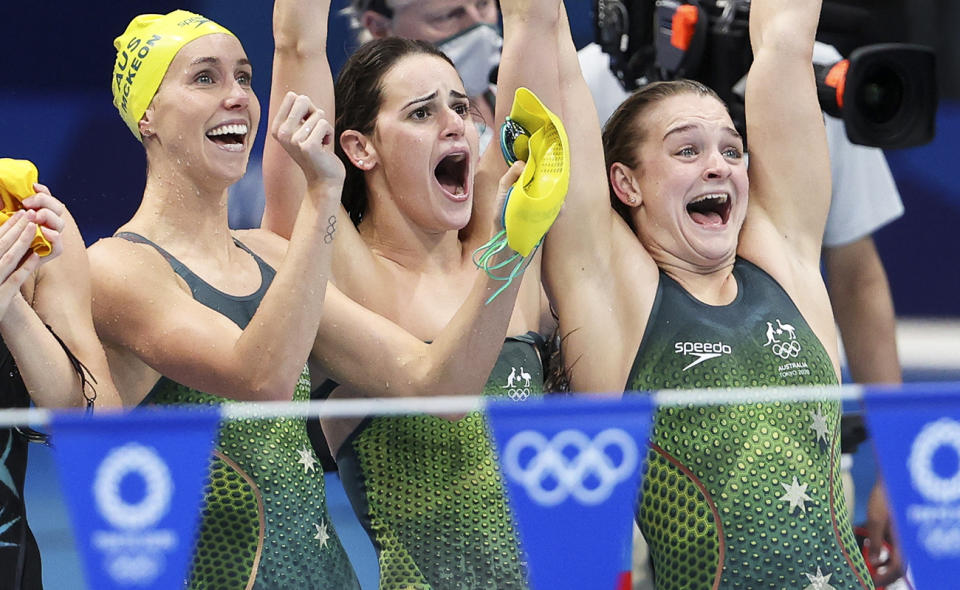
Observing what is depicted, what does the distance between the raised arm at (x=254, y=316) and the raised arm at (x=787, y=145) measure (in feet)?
2.99

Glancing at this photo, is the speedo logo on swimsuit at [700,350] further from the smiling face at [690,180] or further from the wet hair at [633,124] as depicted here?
the wet hair at [633,124]

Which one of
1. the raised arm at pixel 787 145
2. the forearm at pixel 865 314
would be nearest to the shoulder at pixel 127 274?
the raised arm at pixel 787 145

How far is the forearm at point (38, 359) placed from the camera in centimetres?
222

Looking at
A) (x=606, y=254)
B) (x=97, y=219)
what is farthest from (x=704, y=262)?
(x=97, y=219)

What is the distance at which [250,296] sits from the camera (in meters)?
2.56

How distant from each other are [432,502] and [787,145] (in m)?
0.97

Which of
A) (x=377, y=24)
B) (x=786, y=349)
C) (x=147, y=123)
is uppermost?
(x=377, y=24)

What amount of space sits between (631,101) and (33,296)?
1183mm

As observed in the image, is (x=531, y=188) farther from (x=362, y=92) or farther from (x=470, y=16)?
(x=470, y=16)

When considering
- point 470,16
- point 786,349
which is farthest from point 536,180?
point 470,16

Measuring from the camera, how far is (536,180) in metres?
2.38

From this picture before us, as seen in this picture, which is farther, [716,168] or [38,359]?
[716,168]

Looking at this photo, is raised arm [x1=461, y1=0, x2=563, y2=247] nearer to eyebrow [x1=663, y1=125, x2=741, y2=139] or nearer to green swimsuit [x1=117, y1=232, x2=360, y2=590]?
eyebrow [x1=663, y1=125, x2=741, y2=139]

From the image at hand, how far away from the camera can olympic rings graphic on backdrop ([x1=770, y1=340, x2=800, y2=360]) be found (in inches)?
108
